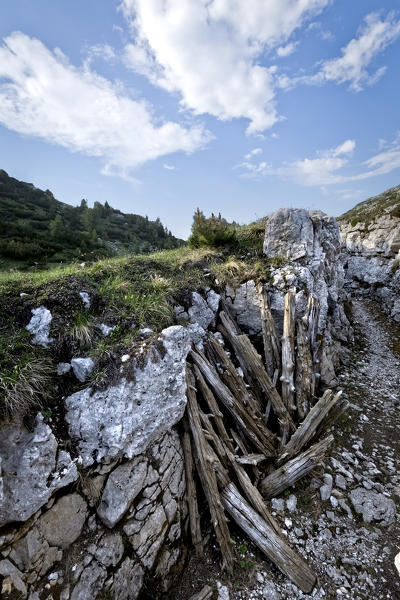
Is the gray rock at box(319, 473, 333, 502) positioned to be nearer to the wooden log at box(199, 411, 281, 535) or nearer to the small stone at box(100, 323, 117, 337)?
the wooden log at box(199, 411, 281, 535)

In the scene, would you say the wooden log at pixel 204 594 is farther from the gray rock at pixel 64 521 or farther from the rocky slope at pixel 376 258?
the rocky slope at pixel 376 258

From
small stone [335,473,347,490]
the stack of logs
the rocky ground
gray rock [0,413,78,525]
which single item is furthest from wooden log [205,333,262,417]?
gray rock [0,413,78,525]

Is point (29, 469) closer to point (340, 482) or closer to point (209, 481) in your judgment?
point (209, 481)

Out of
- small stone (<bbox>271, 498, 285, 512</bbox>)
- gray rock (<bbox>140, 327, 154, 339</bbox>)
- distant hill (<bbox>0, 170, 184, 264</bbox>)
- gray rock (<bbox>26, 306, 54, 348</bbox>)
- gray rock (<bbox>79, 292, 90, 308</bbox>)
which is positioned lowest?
small stone (<bbox>271, 498, 285, 512</bbox>)

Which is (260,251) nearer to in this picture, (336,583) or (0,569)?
(336,583)

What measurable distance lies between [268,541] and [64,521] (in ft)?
12.1

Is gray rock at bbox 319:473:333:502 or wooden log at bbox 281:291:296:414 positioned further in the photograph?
wooden log at bbox 281:291:296:414

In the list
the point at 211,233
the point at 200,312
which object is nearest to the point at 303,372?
the point at 200,312

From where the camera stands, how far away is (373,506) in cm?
525

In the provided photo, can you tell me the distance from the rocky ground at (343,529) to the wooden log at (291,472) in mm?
231

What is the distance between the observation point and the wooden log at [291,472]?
210 inches

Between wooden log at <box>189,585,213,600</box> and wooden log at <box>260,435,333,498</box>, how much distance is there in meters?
1.90

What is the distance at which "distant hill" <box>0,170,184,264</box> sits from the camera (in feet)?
59.0

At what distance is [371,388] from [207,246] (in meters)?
9.22
